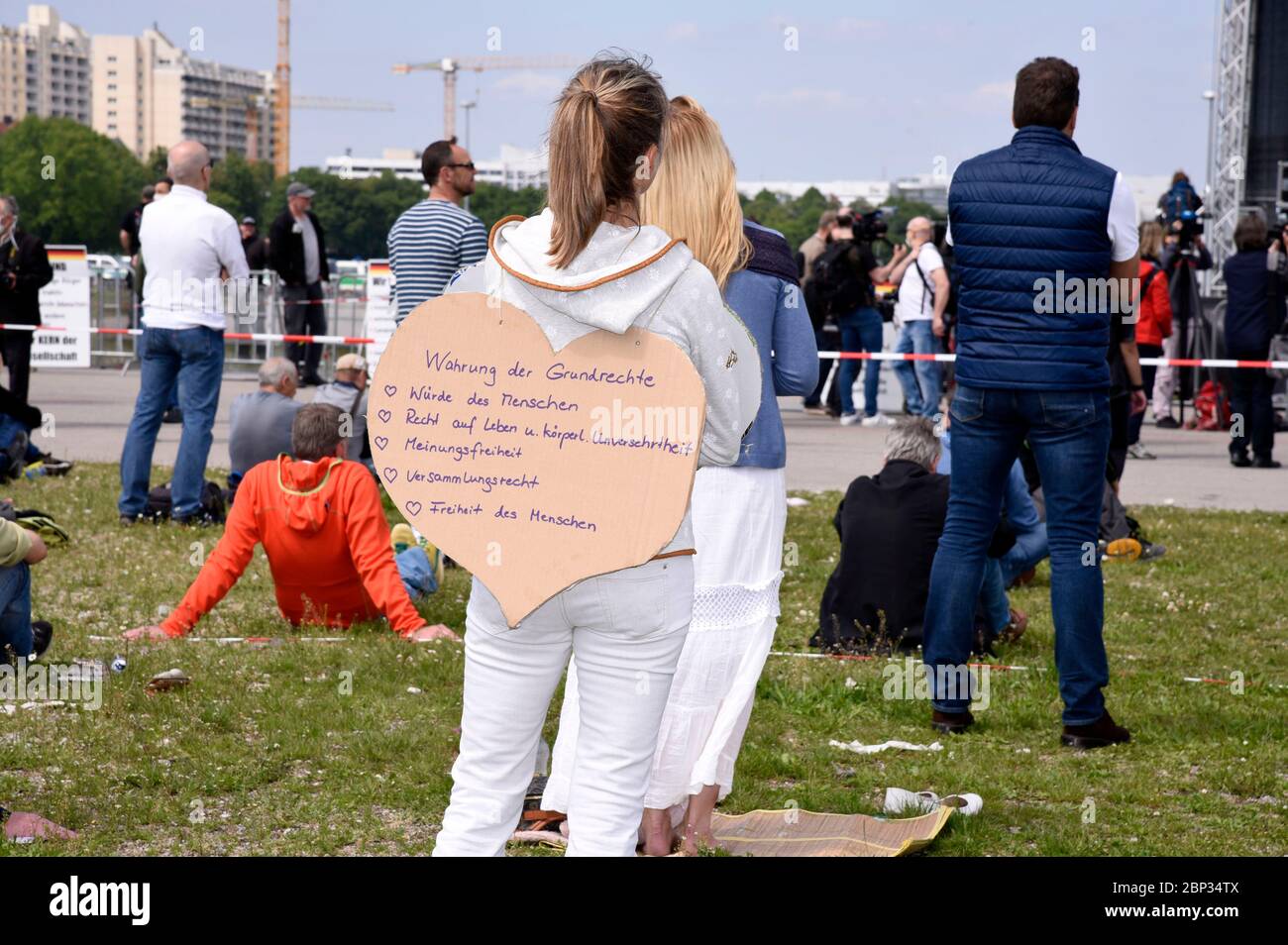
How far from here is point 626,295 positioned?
3.09 meters

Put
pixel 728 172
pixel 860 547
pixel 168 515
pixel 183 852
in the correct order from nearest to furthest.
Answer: pixel 728 172, pixel 183 852, pixel 860 547, pixel 168 515

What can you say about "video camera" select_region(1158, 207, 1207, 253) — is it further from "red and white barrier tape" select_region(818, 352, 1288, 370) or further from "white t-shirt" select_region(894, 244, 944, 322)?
"white t-shirt" select_region(894, 244, 944, 322)

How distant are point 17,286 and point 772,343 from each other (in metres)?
11.0

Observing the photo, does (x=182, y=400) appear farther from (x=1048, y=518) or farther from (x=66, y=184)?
(x=66, y=184)

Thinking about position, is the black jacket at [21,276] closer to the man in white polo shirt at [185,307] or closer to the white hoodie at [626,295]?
the man in white polo shirt at [185,307]

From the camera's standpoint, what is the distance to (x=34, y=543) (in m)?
5.84

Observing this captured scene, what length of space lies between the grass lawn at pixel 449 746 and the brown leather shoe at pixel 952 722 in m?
0.06

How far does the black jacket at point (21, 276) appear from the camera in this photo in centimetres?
1381

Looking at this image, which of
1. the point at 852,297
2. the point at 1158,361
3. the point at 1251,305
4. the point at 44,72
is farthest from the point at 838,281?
the point at 44,72

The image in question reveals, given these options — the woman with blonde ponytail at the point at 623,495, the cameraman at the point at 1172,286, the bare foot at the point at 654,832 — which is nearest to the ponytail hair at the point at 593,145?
the woman with blonde ponytail at the point at 623,495

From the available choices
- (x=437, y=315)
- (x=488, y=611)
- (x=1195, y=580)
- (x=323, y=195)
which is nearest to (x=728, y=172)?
(x=437, y=315)

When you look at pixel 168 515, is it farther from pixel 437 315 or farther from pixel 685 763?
pixel 437 315

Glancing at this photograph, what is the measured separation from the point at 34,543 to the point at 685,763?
2732 mm

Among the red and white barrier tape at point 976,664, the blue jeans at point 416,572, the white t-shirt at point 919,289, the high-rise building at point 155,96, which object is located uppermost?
the high-rise building at point 155,96
